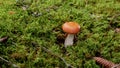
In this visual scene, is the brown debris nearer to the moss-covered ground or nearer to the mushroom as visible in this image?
the moss-covered ground

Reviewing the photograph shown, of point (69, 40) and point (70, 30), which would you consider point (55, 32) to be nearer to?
point (69, 40)

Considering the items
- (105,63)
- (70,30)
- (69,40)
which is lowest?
(105,63)

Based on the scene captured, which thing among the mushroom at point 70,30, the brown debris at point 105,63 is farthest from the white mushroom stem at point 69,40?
the brown debris at point 105,63

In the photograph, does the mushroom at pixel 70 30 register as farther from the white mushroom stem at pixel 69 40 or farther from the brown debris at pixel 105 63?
the brown debris at pixel 105 63

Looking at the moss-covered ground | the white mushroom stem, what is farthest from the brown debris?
the white mushroom stem

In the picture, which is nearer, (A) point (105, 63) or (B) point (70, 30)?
(A) point (105, 63)

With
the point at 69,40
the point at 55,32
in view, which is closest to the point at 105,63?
the point at 69,40
